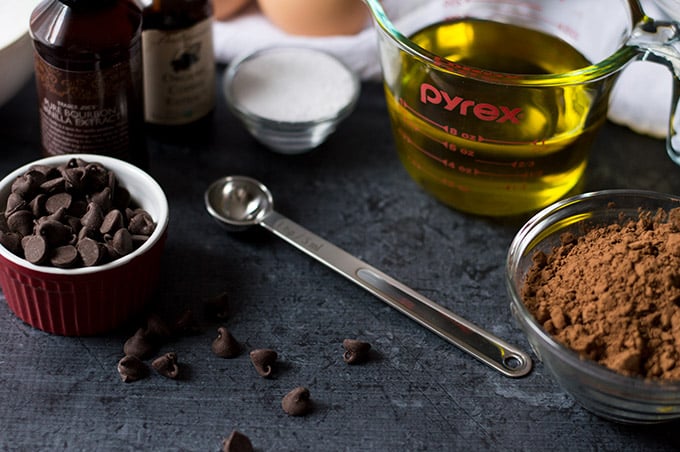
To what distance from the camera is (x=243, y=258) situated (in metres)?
1.30

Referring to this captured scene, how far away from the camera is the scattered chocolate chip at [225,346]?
1139 mm

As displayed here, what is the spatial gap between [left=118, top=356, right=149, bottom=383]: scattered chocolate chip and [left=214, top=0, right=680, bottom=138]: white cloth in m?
0.77

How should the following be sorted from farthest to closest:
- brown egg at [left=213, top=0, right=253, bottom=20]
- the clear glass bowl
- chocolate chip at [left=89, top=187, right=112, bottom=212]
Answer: brown egg at [left=213, top=0, right=253, bottom=20], chocolate chip at [left=89, top=187, right=112, bottom=212], the clear glass bowl

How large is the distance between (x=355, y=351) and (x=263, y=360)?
125 millimetres

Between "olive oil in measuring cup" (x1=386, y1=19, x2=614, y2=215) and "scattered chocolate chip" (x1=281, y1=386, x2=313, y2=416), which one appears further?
"olive oil in measuring cup" (x1=386, y1=19, x2=614, y2=215)

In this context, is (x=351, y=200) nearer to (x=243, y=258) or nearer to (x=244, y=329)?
(x=243, y=258)

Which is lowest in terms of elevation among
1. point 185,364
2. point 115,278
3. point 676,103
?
point 185,364

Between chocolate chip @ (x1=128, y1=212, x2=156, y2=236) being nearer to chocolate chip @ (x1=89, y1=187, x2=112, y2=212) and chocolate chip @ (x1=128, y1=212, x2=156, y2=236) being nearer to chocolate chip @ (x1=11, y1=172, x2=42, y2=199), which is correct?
chocolate chip @ (x1=89, y1=187, x2=112, y2=212)

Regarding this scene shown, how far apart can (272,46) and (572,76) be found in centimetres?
65

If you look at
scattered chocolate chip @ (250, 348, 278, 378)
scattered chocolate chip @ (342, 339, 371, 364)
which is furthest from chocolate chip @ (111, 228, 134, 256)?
scattered chocolate chip @ (342, 339, 371, 364)

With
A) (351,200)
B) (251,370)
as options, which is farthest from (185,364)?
(351,200)

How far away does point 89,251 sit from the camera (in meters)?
1.08

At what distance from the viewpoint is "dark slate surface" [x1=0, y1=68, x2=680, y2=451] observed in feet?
3.48

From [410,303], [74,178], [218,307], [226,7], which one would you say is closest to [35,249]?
[74,178]
